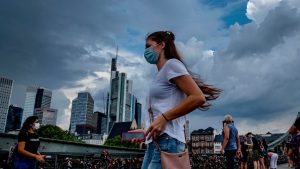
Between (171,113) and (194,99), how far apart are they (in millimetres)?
185

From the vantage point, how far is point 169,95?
7.47 ft

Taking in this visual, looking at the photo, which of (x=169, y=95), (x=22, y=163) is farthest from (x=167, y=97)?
(x=22, y=163)

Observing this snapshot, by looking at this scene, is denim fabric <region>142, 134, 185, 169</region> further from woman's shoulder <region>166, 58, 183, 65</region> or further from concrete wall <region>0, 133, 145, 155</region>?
concrete wall <region>0, 133, 145, 155</region>

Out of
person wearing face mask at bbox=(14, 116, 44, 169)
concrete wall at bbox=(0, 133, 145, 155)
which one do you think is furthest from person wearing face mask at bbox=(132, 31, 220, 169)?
concrete wall at bbox=(0, 133, 145, 155)

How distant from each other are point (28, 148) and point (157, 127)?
16.4 feet

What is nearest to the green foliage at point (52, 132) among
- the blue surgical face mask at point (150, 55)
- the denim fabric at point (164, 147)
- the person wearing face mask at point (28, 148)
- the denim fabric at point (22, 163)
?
the person wearing face mask at point (28, 148)

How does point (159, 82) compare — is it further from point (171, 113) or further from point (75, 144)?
point (75, 144)

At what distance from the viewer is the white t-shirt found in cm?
222

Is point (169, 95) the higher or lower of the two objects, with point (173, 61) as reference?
lower

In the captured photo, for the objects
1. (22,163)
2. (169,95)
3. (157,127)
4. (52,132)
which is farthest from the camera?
(52,132)

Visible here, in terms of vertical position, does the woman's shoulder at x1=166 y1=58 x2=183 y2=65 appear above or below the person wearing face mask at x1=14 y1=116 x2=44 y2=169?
above

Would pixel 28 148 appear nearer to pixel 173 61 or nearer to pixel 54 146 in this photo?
pixel 173 61

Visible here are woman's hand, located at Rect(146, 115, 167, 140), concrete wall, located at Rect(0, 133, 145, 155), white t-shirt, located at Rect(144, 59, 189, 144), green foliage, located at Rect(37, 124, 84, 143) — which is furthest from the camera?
green foliage, located at Rect(37, 124, 84, 143)

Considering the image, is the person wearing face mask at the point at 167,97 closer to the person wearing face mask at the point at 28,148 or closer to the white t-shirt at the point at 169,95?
the white t-shirt at the point at 169,95
